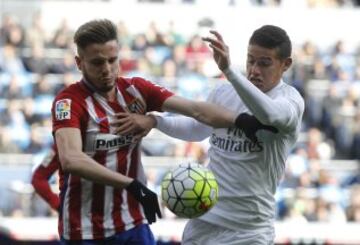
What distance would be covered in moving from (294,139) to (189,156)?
9788 mm

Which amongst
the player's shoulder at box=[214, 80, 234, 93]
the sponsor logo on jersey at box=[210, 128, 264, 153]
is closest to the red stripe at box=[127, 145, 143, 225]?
the sponsor logo on jersey at box=[210, 128, 264, 153]

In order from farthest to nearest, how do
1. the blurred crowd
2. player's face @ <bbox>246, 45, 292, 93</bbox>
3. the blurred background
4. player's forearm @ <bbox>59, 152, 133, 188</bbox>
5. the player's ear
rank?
the blurred crowd, the blurred background, the player's ear, player's face @ <bbox>246, 45, 292, 93</bbox>, player's forearm @ <bbox>59, 152, 133, 188</bbox>

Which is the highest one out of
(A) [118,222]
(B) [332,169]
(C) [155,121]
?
(C) [155,121]

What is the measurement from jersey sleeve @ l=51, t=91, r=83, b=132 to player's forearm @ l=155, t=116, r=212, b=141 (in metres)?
0.88

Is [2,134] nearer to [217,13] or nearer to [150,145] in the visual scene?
[150,145]

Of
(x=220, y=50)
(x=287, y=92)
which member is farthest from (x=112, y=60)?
(x=287, y=92)

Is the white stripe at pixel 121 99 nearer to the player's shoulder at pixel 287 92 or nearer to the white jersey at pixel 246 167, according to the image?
the white jersey at pixel 246 167

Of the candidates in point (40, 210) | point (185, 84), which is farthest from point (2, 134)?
point (185, 84)

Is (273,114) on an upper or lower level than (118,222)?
upper

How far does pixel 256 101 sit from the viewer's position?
6.68 metres

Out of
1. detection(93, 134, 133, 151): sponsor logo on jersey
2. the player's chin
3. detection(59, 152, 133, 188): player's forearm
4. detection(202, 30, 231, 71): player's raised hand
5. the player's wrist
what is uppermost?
detection(202, 30, 231, 71): player's raised hand

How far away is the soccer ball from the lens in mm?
6730

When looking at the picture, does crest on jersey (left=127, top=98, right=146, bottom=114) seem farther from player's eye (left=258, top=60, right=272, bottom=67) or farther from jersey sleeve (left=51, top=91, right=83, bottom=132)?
player's eye (left=258, top=60, right=272, bottom=67)

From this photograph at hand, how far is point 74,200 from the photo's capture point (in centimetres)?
671
